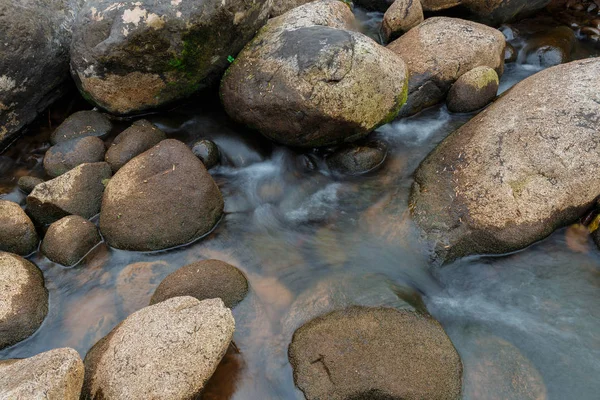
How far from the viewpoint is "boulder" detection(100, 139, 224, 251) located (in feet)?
14.8

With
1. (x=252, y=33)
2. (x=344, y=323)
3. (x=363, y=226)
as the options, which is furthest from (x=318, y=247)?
(x=252, y=33)

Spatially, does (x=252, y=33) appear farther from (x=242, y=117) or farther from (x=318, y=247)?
(x=318, y=247)

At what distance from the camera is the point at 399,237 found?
4.66m

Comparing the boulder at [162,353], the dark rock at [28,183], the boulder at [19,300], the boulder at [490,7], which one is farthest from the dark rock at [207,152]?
the boulder at [490,7]

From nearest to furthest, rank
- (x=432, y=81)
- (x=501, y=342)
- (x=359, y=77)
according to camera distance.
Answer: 1. (x=501, y=342)
2. (x=359, y=77)
3. (x=432, y=81)

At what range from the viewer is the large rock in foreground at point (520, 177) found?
4336 mm

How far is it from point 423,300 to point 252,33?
3718 millimetres

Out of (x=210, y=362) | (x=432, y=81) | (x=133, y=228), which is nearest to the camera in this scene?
(x=210, y=362)

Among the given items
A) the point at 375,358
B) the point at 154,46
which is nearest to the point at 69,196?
the point at 154,46

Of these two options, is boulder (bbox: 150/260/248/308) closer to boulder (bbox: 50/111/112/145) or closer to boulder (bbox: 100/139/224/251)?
boulder (bbox: 100/139/224/251)

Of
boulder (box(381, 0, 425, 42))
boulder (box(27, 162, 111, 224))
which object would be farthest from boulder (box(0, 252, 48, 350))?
boulder (box(381, 0, 425, 42))

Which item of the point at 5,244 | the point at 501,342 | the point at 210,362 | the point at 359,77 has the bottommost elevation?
the point at 501,342

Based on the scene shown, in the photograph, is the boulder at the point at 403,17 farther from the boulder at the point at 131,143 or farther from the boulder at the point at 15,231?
the boulder at the point at 15,231

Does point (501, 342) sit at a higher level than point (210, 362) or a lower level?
lower
